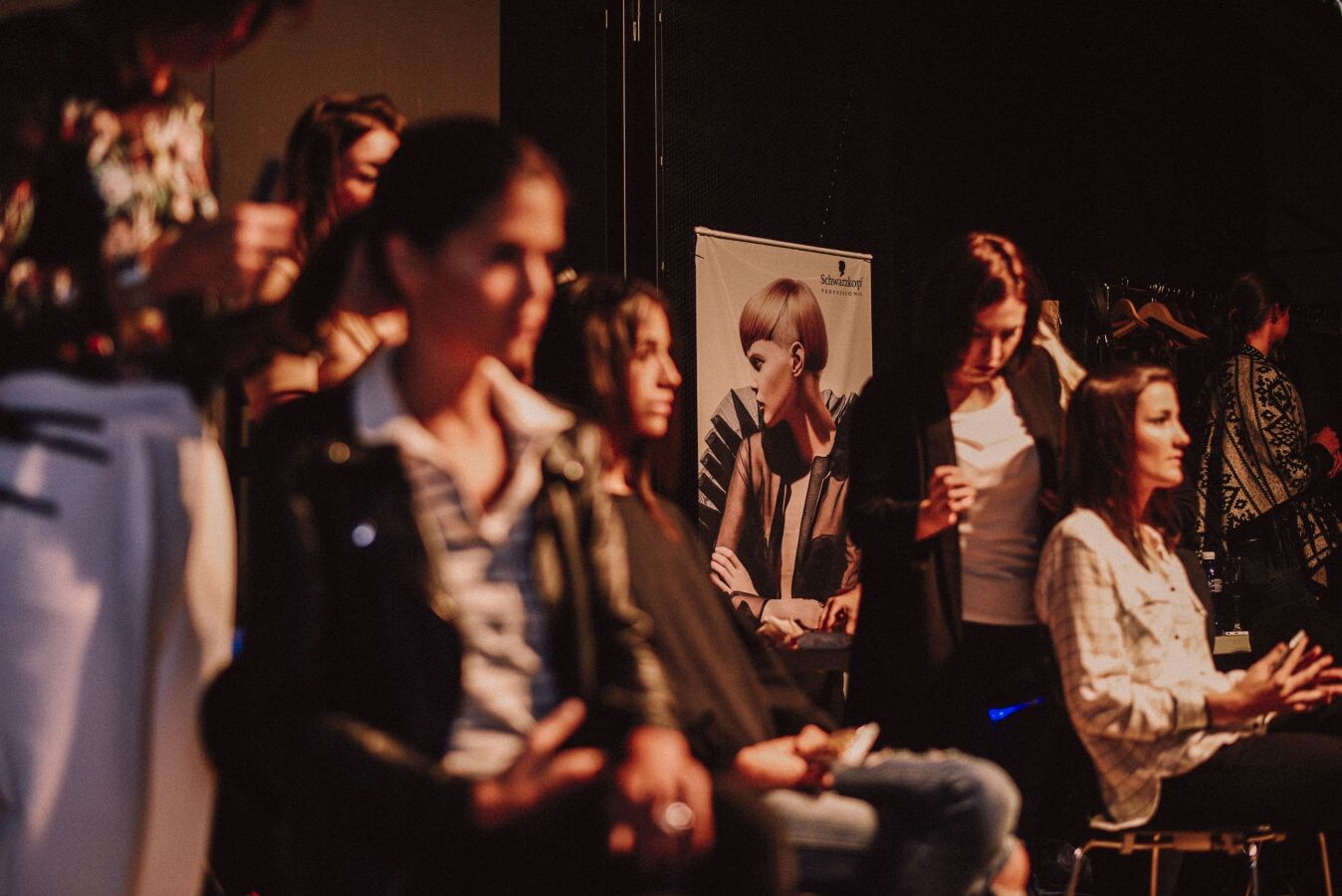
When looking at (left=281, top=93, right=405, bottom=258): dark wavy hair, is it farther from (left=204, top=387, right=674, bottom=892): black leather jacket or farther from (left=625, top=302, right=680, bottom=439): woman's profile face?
(left=204, top=387, right=674, bottom=892): black leather jacket

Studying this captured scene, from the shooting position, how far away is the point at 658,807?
4.58 feet

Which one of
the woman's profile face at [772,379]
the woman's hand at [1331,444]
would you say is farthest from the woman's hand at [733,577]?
the woman's hand at [1331,444]

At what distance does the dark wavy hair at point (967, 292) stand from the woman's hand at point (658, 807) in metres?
1.90

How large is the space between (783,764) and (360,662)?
789 mm

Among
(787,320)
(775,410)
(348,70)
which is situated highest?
(348,70)

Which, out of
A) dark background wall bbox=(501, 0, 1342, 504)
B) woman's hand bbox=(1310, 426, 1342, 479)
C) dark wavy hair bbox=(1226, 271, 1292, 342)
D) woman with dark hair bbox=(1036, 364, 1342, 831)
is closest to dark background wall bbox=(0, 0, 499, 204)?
dark background wall bbox=(501, 0, 1342, 504)

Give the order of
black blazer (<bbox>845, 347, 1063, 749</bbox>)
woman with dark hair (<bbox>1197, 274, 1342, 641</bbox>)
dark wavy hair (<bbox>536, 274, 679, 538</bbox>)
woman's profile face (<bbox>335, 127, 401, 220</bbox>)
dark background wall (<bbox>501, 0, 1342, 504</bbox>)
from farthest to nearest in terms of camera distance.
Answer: woman with dark hair (<bbox>1197, 274, 1342, 641</bbox>), dark background wall (<bbox>501, 0, 1342, 504</bbox>), black blazer (<bbox>845, 347, 1063, 749</bbox>), woman's profile face (<bbox>335, 127, 401, 220</bbox>), dark wavy hair (<bbox>536, 274, 679, 538</bbox>)

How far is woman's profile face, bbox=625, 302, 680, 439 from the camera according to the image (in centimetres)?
231

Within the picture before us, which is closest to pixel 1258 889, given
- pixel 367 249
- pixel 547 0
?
pixel 367 249

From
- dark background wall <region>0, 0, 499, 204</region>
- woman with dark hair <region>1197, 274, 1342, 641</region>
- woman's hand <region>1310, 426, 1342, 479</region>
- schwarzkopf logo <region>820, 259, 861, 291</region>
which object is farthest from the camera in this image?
woman's hand <region>1310, 426, 1342, 479</region>

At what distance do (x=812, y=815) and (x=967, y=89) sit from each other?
4512 mm

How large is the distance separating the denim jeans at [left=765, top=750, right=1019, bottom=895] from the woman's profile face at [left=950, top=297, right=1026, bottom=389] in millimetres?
1332

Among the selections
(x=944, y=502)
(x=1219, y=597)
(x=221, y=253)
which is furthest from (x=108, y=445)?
(x=1219, y=597)

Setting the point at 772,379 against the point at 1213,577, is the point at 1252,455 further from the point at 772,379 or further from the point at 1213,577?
the point at 772,379
